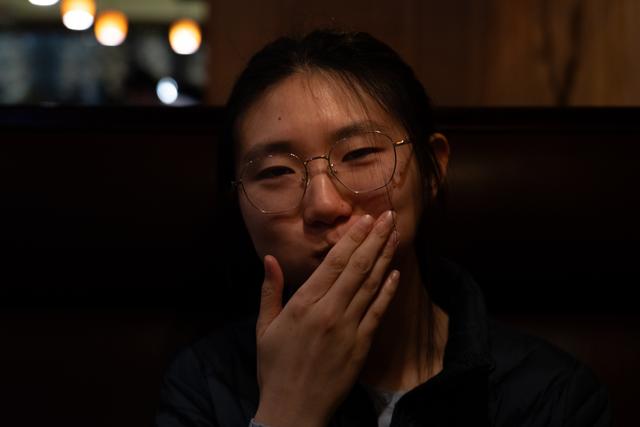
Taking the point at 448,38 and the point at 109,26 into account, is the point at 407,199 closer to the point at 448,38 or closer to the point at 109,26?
the point at 448,38

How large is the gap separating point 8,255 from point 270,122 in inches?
23.2

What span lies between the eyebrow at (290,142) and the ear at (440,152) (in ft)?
0.44

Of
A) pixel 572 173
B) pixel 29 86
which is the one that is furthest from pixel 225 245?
pixel 29 86

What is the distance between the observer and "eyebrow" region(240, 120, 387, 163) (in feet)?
3.10

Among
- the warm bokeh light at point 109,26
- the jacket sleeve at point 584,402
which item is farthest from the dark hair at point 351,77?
the warm bokeh light at point 109,26

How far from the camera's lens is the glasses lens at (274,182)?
37.7 inches

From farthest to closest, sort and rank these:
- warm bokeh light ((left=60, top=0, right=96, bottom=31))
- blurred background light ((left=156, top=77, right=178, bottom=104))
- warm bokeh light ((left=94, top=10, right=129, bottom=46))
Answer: blurred background light ((left=156, top=77, right=178, bottom=104))
warm bokeh light ((left=94, top=10, right=129, bottom=46))
warm bokeh light ((left=60, top=0, right=96, bottom=31))

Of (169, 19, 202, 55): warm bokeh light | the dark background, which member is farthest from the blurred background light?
the dark background

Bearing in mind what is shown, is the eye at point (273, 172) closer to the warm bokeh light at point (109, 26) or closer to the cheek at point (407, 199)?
the cheek at point (407, 199)

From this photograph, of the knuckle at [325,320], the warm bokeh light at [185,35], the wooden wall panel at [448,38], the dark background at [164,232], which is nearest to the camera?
the knuckle at [325,320]

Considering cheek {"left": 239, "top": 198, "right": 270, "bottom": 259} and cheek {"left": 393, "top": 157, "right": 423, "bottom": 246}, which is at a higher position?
cheek {"left": 393, "top": 157, "right": 423, "bottom": 246}

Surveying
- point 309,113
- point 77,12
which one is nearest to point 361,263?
point 309,113

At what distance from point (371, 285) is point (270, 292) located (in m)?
0.14

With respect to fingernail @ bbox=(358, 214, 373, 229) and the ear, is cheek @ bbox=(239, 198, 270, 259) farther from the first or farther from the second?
the ear
